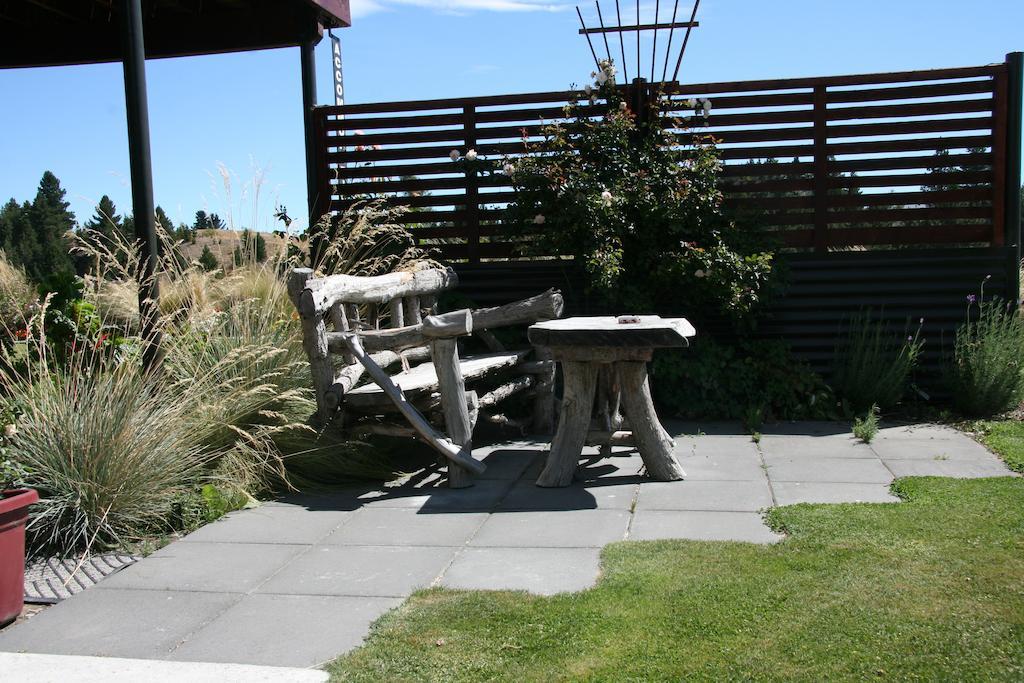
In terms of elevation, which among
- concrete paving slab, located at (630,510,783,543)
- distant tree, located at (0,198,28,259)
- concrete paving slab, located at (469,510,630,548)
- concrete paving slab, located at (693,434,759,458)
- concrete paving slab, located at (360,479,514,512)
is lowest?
concrete paving slab, located at (693,434,759,458)

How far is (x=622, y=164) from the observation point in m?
7.31

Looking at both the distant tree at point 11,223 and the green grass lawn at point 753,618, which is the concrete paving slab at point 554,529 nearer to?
the green grass lawn at point 753,618

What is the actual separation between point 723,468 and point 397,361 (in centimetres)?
233

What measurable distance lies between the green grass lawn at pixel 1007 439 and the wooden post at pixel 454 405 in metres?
3.00

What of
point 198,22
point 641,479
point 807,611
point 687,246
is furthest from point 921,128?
point 198,22

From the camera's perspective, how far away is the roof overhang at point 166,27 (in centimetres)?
821

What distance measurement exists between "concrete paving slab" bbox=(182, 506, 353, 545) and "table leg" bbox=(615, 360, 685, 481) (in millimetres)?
1604

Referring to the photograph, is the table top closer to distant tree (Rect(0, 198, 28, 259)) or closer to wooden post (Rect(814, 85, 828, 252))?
wooden post (Rect(814, 85, 828, 252))

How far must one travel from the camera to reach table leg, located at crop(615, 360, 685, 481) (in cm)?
519

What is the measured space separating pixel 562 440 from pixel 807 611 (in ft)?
7.24

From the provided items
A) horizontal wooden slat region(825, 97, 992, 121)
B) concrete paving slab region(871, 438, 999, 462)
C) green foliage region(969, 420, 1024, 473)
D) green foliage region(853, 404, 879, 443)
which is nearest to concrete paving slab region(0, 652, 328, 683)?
concrete paving slab region(871, 438, 999, 462)

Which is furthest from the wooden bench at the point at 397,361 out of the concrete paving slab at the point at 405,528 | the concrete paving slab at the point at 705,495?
the concrete paving slab at the point at 705,495

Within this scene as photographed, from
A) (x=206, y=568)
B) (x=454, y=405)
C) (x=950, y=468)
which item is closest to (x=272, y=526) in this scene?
(x=206, y=568)

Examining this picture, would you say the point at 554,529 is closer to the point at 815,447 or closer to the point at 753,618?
the point at 753,618
